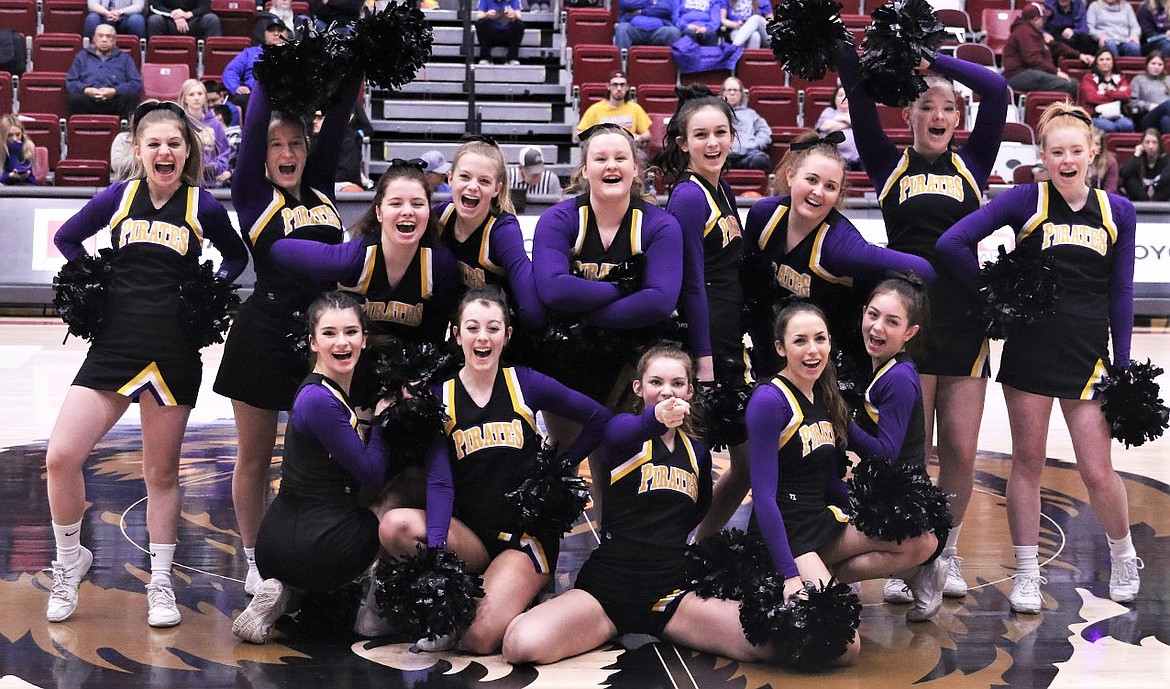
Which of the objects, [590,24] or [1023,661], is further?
[590,24]

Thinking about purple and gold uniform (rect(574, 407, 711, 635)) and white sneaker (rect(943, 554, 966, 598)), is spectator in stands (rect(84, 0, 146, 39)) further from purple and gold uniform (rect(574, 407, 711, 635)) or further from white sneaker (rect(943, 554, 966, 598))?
white sneaker (rect(943, 554, 966, 598))

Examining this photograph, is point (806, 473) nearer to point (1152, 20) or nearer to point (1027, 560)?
point (1027, 560)

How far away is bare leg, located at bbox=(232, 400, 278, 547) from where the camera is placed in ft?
12.2

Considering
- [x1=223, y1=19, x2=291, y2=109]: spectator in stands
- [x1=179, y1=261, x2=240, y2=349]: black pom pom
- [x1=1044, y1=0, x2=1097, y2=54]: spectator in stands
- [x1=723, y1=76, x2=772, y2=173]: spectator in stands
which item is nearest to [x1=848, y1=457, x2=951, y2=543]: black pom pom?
[x1=179, y1=261, x2=240, y2=349]: black pom pom

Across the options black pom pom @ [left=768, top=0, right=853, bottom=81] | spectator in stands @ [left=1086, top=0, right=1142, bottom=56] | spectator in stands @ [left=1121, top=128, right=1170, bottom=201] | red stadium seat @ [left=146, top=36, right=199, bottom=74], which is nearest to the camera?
black pom pom @ [left=768, top=0, right=853, bottom=81]

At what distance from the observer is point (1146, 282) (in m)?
8.67

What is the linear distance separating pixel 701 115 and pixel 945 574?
4.97ft

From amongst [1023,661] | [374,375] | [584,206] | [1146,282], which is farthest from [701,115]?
[1146,282]

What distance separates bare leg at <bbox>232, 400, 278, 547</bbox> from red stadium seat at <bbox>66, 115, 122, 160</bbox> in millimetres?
6287

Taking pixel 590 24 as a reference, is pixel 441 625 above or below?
below

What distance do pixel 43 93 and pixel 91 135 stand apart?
2.67 ft

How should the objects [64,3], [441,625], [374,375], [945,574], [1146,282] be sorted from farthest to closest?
[64,3]
[1146,282]
[945,574]
[374,375]
[441,625]

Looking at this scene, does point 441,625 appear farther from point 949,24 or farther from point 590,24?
point 949,24

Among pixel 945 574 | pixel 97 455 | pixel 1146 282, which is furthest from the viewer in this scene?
pixel 1146 282
